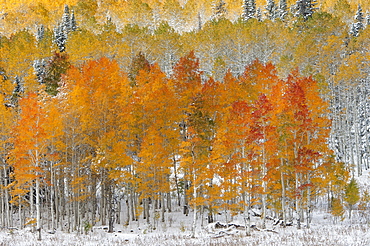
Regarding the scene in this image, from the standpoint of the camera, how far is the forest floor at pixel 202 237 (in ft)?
58.1

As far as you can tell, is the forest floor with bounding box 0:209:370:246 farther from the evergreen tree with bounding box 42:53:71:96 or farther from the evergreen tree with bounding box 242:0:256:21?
the evergreen tree with bounding box 242:0:256:21

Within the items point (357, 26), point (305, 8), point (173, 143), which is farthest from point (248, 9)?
point (173, 143)

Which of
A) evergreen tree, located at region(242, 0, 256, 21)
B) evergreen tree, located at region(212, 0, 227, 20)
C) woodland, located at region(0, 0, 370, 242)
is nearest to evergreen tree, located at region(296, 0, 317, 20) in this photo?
evergreen tree, located at region(242, 0, 256, 21)

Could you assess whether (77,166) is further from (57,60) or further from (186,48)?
(186,48)

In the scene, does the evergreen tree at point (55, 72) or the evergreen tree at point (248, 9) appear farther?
the evergreen tree at point (248, 9)

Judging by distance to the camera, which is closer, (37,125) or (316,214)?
(37,125)

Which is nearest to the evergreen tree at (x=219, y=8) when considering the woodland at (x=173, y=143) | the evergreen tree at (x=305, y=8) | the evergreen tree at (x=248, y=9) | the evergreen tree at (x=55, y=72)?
the evergreen tree at (x=248, y=9)

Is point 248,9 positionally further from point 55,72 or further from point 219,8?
point 55,72

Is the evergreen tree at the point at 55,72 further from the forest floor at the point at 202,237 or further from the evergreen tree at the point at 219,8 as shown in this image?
the evergreen tree at the point at 219,8

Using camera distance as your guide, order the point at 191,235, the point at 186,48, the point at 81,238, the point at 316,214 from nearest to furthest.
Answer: the point at 81,238 < the point at 191,235 < the point at 316,214 < the point at 186,48

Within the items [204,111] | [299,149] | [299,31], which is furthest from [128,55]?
[299,149]

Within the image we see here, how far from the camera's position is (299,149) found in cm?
2375

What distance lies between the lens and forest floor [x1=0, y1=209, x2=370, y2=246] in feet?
58.1

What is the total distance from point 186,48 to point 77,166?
91.6 feet
